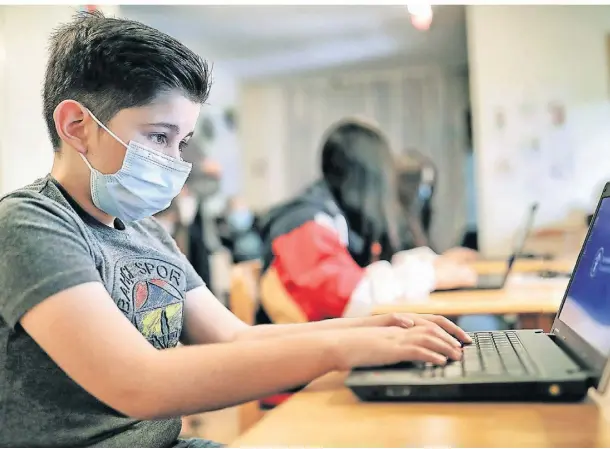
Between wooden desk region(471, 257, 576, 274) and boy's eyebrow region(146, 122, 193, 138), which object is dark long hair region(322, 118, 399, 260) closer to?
wooden desk region(471, 257, 576, 274)

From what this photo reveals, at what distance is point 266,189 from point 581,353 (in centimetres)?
551

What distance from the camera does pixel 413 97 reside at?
5719mm

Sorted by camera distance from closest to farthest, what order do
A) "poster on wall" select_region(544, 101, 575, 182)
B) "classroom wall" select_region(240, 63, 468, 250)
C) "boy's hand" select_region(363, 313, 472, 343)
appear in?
"boy's hand" select_region(363, 313, 472, 343)
"poster on wall" select_region(544, 101, 575, 182)
"classroom wall" select_region(240, 63, 468, 250)

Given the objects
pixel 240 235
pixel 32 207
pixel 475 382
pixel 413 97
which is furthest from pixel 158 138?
pixel 413 97

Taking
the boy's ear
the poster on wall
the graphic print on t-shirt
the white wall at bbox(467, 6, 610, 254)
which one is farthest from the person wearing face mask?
the boy's ear

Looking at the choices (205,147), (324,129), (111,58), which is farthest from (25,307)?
(324,129)

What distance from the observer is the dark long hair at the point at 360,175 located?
5.16 ft

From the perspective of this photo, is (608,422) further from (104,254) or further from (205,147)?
(205,147)

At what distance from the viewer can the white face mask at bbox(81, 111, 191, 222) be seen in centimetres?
73

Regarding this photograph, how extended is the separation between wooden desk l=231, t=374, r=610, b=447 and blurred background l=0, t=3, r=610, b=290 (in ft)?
3.10

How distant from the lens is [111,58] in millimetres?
705

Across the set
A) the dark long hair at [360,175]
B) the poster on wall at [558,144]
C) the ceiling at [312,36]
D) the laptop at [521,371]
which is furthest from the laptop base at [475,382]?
the poster on wall at [558,144]

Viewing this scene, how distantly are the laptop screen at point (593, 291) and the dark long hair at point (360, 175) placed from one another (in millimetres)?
802

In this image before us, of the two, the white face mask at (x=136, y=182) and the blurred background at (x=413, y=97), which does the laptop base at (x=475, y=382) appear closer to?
the white face mask at (x=136, y=182)
